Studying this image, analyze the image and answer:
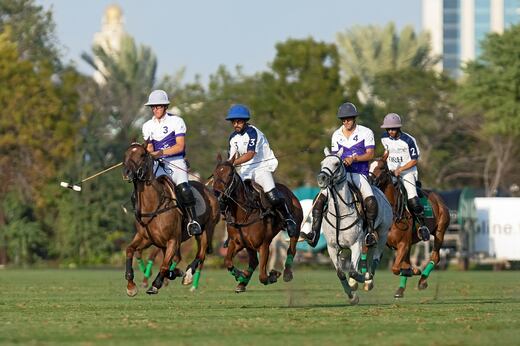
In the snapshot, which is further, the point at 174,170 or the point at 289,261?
the point at 289,261

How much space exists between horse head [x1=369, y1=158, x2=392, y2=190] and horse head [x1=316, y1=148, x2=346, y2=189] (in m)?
2.95

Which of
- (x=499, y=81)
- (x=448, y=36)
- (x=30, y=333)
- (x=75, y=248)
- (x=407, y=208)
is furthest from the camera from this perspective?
(x=448, y=36)

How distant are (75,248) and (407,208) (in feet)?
137

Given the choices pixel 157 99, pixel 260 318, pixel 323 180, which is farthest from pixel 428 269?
pixel 260 318

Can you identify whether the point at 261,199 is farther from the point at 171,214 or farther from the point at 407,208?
the point at 407,208

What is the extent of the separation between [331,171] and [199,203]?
312 centimetres

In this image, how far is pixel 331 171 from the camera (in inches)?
888

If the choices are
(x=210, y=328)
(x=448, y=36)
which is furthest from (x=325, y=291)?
(x=448, y=36)

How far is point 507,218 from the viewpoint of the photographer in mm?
62875

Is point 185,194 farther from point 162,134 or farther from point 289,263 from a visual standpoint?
point 289,263

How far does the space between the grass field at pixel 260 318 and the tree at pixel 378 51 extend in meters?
81.2

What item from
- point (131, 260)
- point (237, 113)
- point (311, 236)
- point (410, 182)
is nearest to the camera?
point (311, 236)

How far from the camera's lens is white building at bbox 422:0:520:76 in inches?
6683

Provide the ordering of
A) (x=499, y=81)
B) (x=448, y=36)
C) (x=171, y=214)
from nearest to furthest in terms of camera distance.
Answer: (x=171, y=214)
(x=499, y=81)
(x=448, y=36)
